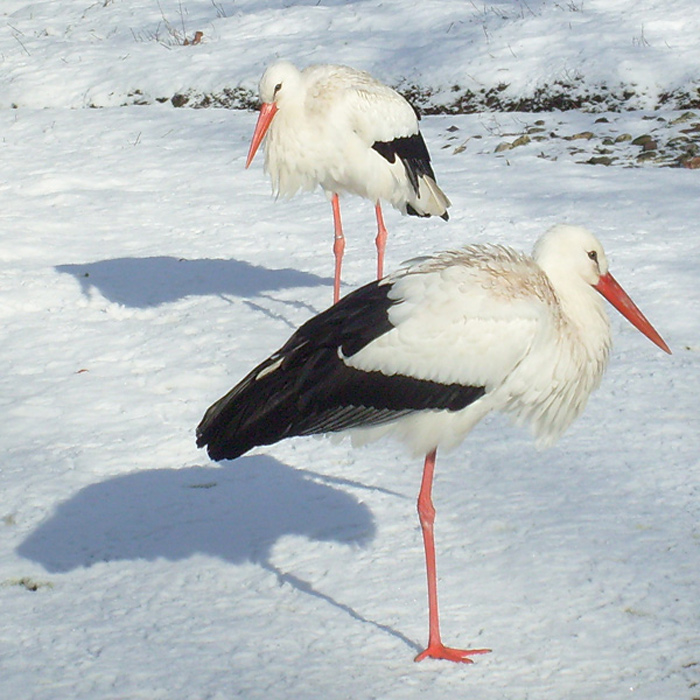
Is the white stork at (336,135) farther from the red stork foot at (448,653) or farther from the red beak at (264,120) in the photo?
the red stork foot at (448,653)

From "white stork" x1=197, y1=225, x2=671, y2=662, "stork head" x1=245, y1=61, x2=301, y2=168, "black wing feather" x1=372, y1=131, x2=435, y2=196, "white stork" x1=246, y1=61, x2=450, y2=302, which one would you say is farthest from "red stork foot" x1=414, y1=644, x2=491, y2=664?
"black wing feather" x1=372, y1=131, x2=435, y2=196

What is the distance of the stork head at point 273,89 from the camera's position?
20.2 feet

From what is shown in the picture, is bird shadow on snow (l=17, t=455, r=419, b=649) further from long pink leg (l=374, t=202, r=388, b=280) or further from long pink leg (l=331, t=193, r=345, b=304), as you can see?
long pink leg (l=374, t=202, r=388, b=280)

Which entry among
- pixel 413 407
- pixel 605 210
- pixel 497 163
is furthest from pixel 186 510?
pixel 497 163

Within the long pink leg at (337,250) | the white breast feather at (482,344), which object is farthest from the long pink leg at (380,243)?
the white breast feather at (482,344)

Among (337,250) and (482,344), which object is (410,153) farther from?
(482,344)

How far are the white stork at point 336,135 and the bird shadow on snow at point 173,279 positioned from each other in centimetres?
50

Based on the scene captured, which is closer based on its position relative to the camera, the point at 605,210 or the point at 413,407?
the point at 413,407

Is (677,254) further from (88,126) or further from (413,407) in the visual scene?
(88,126)

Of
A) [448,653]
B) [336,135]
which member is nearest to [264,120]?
[336,135]

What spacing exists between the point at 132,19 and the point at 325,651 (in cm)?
1198

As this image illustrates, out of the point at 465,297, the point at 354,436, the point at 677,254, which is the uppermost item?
the point at 465,297

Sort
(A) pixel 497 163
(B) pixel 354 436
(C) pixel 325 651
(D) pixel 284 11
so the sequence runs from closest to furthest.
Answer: (C) pixel 325 651 < (B) pixel 354 436 < (A) pixel 497 163 < (D) pixel 284 11

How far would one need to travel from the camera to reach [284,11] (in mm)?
13156
